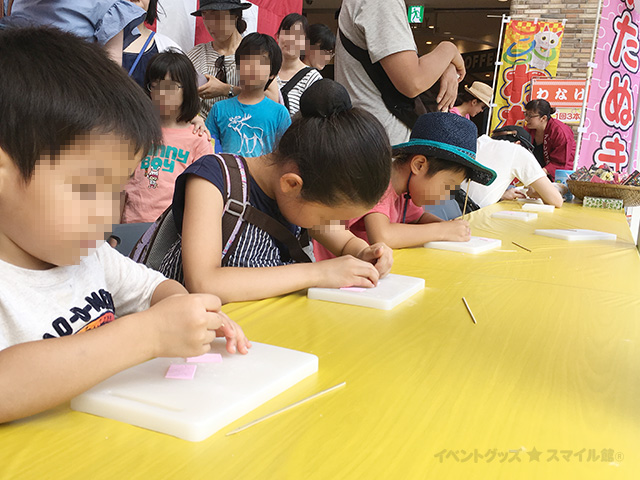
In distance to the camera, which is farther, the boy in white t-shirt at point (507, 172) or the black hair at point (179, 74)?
the boy in white t-shirt at point (507, 172)

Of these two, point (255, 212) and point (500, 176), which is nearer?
point (255, 212)

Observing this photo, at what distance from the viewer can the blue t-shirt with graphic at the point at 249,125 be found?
95.0 inches

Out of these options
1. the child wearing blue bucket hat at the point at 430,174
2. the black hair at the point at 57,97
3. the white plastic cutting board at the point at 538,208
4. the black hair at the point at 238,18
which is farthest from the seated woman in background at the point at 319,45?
the black hair at the point at 57,97

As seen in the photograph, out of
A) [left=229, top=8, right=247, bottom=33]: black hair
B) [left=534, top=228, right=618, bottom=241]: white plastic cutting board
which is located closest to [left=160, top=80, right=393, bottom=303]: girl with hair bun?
[left=534, top=228, right=618, bottom=241]: white plastic cutting board

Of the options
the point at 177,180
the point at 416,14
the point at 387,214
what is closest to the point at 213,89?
the point at 387,214

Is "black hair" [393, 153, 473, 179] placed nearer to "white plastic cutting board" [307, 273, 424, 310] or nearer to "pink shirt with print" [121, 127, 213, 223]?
"white plastic cutting board" [307, 273, 424, 310]

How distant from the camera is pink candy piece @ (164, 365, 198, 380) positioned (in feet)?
1.91

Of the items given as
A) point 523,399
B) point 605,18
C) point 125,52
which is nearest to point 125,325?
point 523,399

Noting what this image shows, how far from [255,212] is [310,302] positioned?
26 cm

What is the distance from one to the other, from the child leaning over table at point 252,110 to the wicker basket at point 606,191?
184 cm

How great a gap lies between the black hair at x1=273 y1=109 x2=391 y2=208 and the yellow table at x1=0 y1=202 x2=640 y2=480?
8.2 inches

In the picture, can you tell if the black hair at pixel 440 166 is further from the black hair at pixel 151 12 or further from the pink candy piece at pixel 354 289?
the black hair at pixel 151 12

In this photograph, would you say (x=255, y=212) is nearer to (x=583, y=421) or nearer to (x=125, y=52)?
(x=583, y=421)

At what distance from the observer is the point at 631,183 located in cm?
304
